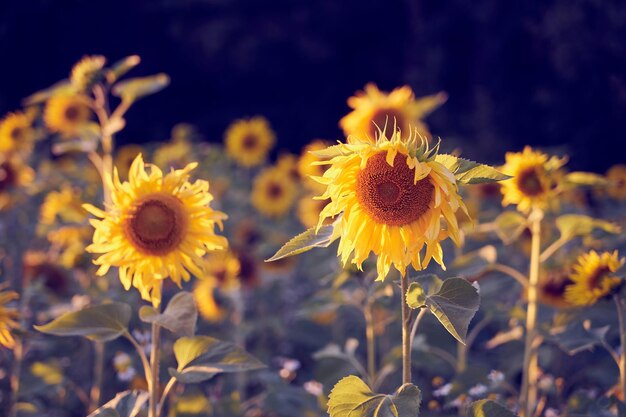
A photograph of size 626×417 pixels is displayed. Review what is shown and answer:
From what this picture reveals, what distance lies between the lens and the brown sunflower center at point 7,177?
143 inches

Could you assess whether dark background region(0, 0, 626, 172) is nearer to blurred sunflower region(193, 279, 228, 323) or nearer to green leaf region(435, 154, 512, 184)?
blurred sunflower region(193, 279, 228, 323)

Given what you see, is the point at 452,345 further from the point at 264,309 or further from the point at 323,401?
the point at 264,309

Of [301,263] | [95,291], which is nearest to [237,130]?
[301,263]

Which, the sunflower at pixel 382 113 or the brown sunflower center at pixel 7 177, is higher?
the sunflower at pixel 382 113

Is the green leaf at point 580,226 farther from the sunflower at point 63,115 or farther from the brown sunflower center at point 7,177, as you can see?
the sunflower at point 63,115

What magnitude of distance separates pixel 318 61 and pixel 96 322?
489 cm

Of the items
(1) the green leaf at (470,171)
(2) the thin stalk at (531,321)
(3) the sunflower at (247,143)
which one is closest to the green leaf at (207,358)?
(1) the green leaf at (470,171)

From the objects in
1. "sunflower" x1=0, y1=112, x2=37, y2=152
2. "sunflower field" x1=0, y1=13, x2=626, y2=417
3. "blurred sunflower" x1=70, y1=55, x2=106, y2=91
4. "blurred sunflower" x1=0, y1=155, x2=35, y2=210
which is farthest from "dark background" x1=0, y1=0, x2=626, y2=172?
"blurred sunflower" x1=70, y1=55, x2=106, y2=91

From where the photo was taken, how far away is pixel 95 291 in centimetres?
276

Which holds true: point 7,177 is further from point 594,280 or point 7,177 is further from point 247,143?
point 594,280

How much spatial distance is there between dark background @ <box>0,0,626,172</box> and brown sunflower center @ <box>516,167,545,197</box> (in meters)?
2.83

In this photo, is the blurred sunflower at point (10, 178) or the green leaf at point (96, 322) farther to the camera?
the blurred sunflower at point (10, 178)

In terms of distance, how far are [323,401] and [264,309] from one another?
1.67 meters

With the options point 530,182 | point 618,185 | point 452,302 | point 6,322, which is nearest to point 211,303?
point 6,322
